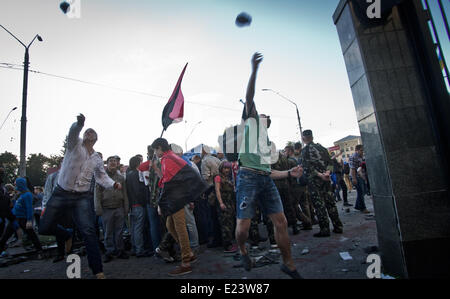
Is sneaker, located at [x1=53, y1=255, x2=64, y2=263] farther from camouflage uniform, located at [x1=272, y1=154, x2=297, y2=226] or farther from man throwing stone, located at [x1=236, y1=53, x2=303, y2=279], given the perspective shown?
camouflage uniform, located at [x1=272, y1=154, x2=297, y2=226]

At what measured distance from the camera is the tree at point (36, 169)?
66.2 meters

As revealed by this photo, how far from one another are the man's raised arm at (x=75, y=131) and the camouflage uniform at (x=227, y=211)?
9.00ft

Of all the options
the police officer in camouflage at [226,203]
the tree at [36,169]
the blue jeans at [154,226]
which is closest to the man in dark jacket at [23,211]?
the blue jeans at [154,226]

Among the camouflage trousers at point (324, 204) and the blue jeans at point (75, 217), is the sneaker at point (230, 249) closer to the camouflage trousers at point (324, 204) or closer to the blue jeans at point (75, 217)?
the camouflage trousers at point (324, 204)

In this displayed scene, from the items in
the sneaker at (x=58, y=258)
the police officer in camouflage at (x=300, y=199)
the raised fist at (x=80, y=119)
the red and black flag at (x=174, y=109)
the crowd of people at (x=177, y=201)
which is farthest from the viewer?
the police officer in camouflage at (x=300, y=199)

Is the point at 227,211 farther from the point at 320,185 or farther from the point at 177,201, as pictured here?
the point at 320,185

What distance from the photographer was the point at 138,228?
523cm

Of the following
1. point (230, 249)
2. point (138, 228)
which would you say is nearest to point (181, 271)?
point (230, 249)

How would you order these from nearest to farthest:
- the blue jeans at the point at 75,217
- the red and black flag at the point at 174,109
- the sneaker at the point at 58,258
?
1. the blue jeans at the point at 75,217
2. the sneaker at the point at 58,258
3. the red and black flag at the point at 174,109

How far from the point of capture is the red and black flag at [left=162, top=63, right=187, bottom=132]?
541 cm
